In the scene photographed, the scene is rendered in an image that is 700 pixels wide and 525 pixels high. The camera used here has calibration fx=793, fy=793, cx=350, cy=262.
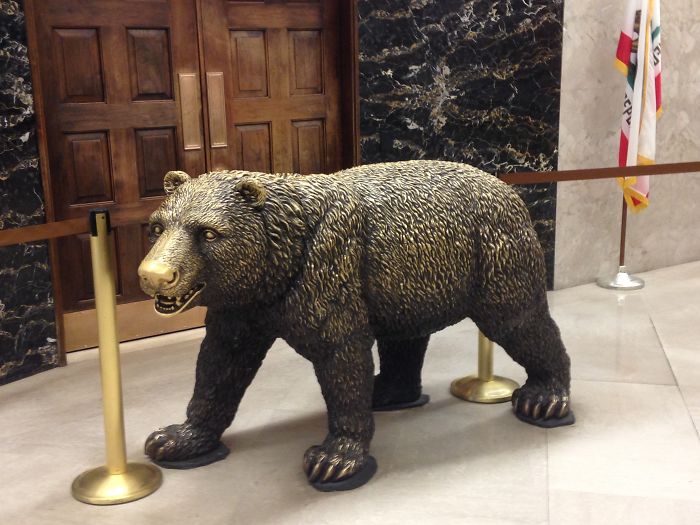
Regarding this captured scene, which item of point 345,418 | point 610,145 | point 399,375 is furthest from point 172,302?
point 610,145

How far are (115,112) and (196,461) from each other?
80.4 inches

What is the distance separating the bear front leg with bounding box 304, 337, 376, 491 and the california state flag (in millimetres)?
3203

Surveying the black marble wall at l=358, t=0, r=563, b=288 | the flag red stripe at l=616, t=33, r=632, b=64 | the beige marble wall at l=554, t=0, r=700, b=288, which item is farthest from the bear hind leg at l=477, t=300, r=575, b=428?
the flag red stripe at l=616, t=33, r=632, b=64

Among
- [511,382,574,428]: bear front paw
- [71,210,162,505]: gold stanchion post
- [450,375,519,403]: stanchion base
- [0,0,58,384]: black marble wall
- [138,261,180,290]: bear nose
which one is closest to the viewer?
[138,261,180,290]: bear nose

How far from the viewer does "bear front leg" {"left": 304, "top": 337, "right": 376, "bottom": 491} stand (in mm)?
2512

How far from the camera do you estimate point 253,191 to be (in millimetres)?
2316

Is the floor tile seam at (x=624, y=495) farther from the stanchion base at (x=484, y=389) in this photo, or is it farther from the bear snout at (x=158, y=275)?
the bear snout at (x=158, y=275)

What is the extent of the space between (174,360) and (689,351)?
2.57 m

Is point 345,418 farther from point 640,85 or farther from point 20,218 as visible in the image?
point 640,85

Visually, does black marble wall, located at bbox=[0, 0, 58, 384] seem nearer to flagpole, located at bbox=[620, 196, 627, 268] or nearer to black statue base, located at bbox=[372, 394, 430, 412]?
black statue base, located at bbox=[372, 394, 430, 412]

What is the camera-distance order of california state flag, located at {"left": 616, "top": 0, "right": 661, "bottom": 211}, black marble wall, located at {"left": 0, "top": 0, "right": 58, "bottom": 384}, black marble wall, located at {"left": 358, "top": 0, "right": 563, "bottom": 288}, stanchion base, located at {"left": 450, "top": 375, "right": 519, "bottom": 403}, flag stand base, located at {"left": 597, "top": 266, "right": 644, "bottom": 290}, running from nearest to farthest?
stanchion base, located at {"left": 450, "top": 375, "right": 519, "bottom": 403} < black marble wall, located at {"left": 0, "top": 0, "right": 58, "bottom": 384} < black marble wall, located at {"left": 358, "top": 0, "right": 563, "bottom": 288} < california state flag, located at {"left": 616, "top": 0, "right": 661, "bottom": 211} < flag stand base, located at {"left": 597, "top": 266, "right": 644, "bottom": 290}

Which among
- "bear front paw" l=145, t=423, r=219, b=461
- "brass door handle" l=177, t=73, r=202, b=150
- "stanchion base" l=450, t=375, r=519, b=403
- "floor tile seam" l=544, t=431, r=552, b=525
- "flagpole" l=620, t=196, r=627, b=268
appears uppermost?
"brass door handle" l=177, t=73, r=202, b=150

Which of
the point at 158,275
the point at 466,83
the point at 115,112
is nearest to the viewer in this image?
the point at 158,275

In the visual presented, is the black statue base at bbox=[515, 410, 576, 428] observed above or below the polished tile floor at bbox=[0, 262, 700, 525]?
above
